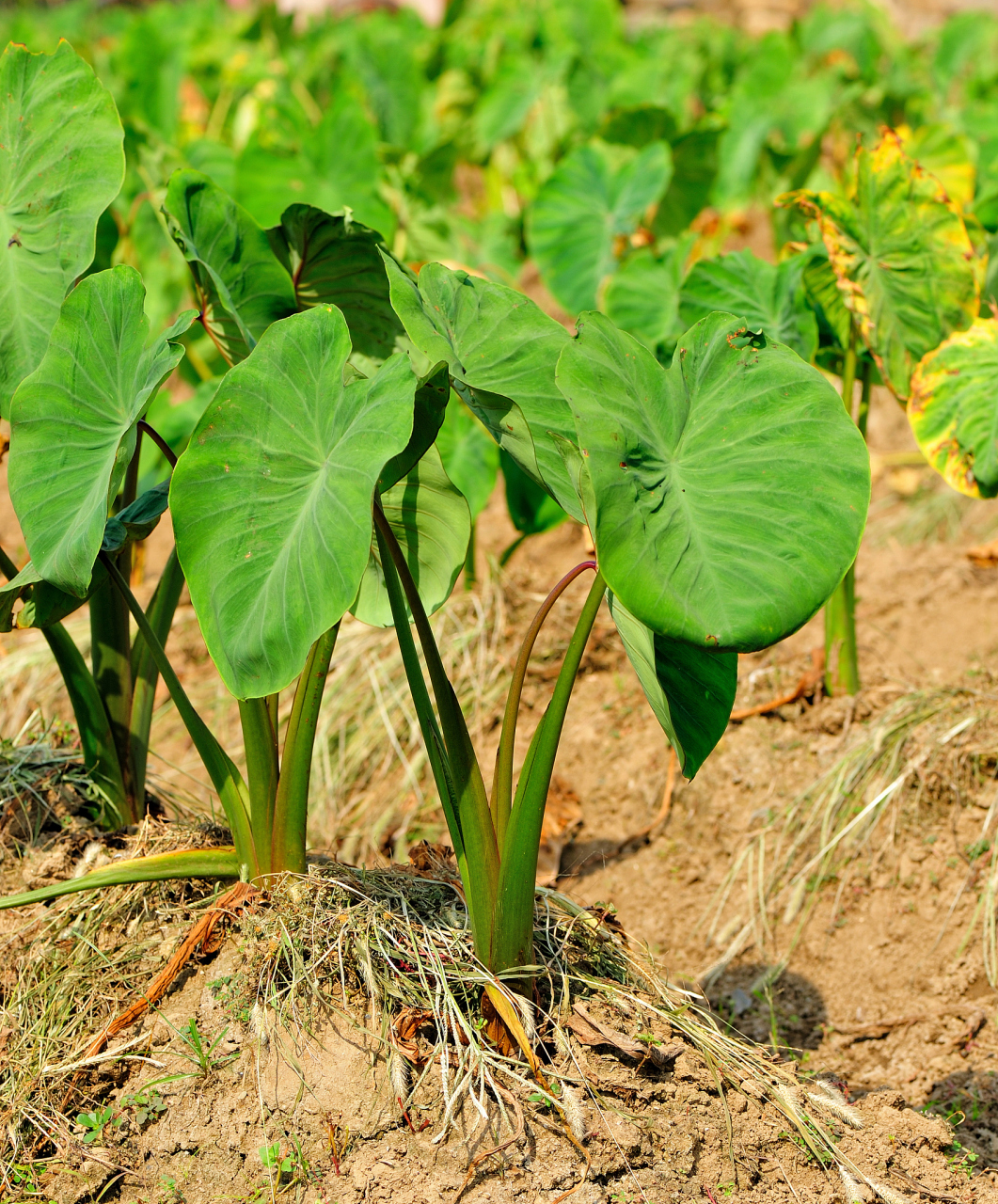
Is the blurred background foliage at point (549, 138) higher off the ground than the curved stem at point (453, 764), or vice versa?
the blurred background foliage at point (549, 138)

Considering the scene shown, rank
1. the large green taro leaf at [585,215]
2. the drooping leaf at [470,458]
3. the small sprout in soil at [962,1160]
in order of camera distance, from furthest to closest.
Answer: the large green taro leaf at [585,215] < the drooping leaf at [470,458] < the small sprout in soil at [962,1160]

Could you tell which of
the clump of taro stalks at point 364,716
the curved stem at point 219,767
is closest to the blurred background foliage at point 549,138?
the clump of taro stalks at point 364,716

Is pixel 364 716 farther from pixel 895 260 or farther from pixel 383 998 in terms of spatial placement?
pixel 895 260

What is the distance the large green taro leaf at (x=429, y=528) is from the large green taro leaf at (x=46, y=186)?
0.58m

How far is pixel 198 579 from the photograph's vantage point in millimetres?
1195

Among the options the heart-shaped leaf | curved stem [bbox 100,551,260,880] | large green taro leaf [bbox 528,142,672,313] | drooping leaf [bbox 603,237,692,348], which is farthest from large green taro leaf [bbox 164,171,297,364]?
the heart-shaped leaf

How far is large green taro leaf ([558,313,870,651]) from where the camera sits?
3.57 ft

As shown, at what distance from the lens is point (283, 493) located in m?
1.24

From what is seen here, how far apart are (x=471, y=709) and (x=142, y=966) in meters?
1.29

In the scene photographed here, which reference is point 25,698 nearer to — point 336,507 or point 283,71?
point 336,507

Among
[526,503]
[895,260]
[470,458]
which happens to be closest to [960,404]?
[895,260]

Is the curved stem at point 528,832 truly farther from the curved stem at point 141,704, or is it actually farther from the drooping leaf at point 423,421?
the curved stem at point 141,704

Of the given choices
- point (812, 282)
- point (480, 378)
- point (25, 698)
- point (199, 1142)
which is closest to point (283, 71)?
point (25, 698)

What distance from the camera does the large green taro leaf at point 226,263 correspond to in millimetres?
1545
